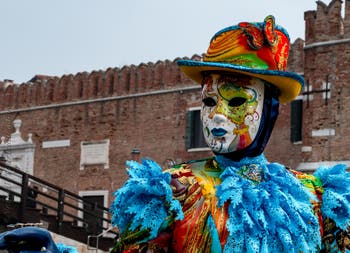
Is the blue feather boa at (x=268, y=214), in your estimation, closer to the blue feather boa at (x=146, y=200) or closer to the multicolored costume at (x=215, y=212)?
the multicolored costume at (x=215, y=212)

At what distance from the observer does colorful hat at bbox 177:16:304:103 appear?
2.91 m

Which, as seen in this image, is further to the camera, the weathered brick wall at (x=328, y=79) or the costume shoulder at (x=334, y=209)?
the weathered brick wall at (x=328, y=79)

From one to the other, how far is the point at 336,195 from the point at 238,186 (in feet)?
1.34

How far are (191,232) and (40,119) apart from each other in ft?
62.3

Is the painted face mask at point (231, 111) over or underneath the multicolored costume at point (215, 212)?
over

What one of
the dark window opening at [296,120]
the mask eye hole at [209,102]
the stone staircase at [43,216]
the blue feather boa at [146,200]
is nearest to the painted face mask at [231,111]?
the mask eye hole at [209,102]

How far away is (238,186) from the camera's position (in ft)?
9.16

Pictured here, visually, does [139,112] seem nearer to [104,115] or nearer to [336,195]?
[104,115]

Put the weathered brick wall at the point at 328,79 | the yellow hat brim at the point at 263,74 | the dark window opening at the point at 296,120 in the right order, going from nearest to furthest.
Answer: the yellow hat brim at the point at 263,74, the weathered brick wall at the point at 328,79, the dark window opening at the point at 296,120

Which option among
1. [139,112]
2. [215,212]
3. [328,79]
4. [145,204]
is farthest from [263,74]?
[139,112]

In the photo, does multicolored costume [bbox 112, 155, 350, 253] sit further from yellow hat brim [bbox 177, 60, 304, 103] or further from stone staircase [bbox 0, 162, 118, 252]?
stone staircase [bbox 0, 162, 118, 252]

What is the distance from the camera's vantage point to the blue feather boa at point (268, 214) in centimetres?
270

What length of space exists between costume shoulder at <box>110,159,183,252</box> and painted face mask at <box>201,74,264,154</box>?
0.27 m

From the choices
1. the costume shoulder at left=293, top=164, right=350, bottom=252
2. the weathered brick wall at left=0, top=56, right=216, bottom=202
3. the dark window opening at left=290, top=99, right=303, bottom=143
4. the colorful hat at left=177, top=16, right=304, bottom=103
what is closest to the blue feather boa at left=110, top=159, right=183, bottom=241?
the colorful hat at left=177, top=16, right=304, bottom=103
